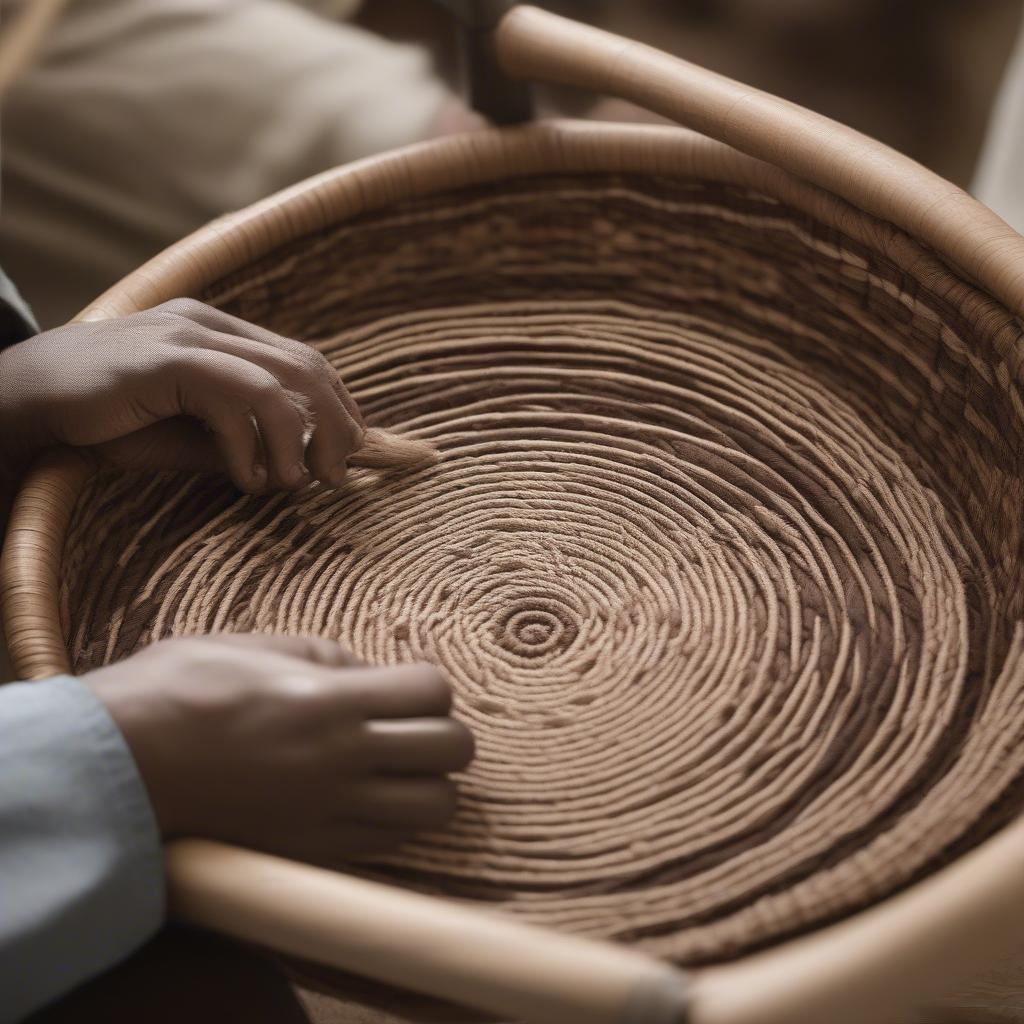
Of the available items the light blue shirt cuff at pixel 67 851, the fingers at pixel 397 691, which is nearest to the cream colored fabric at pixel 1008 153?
the fingers at pixel 397 691

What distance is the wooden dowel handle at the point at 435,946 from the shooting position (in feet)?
1.12

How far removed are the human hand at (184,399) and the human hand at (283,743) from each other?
0.13 metres

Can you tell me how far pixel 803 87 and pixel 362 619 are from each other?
0.72 metres

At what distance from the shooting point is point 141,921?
0.40m

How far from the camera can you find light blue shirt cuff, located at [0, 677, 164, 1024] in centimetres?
39

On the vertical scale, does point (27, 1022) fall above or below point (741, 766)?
below

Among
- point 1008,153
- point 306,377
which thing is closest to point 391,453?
point 306,377

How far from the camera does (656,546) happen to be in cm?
59

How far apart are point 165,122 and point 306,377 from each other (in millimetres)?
518

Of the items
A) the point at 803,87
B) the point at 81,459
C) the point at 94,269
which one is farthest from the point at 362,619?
the point at 803,87

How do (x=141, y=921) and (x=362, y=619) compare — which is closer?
(x=141, y=921)

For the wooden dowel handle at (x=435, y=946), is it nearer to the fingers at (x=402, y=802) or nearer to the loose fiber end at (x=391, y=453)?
the fingers at (x=402, y=802)

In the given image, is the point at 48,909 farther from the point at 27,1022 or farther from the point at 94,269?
the point at 94,269

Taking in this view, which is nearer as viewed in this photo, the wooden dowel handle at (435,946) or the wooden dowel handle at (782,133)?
the wooden dowel handle at (435,946)
